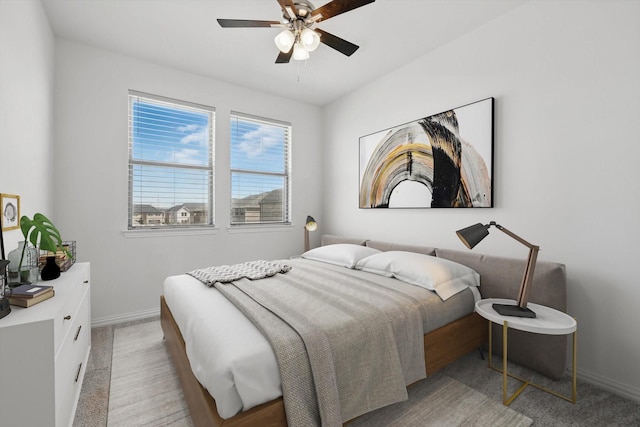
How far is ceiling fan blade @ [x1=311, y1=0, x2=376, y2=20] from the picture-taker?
171 centimetres

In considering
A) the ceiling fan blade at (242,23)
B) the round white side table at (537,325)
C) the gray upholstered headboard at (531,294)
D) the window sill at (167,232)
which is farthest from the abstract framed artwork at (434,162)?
the window sill at (167,232)

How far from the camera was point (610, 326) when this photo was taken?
6.23 ft

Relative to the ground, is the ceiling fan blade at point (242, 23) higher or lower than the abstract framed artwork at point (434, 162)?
higher

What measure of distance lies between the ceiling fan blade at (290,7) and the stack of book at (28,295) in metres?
2.03

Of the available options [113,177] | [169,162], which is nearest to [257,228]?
[169,162]

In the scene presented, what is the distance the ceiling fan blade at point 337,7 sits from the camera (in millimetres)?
1711

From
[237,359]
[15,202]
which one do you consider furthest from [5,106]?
[237,359]

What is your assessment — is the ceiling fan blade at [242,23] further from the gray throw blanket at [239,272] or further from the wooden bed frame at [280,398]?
the wooden bed frame at [280,398]

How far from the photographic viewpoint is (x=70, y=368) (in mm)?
1510

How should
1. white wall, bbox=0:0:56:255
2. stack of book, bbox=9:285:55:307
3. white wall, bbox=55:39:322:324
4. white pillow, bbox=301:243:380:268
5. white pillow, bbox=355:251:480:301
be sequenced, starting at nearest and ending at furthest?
stack of book, bbox=9:285:55:307, white wall, bbox=0:0:56:255, white pillow, bbox=355:251:480:301, white wall, bbox=55:39:322:324, white pillow, bbox=301:243:380:268

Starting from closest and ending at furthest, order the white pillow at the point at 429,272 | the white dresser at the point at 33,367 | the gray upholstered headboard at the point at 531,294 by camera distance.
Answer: the white dresser at the point at 33,367 < the gray upholstered headboard at the point at 531,294 < the white pillow at the point at 429,272

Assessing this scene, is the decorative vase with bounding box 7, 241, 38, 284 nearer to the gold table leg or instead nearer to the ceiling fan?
the ceiling fan

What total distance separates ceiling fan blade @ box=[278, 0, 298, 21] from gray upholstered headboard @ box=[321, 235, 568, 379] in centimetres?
231

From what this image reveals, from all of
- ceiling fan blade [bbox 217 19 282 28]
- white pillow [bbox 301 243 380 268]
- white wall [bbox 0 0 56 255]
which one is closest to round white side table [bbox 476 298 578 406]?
white pillow [bbox 301 243 380 268]
